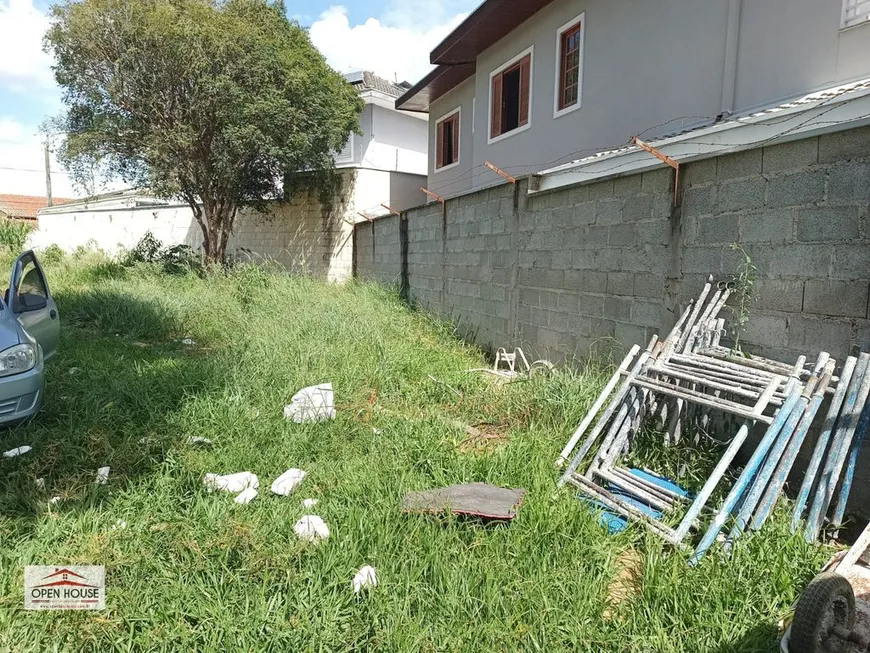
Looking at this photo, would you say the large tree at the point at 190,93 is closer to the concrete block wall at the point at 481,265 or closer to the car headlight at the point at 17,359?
the concrete block wall at the point at 481,265

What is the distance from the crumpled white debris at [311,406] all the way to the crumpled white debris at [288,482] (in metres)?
0.78

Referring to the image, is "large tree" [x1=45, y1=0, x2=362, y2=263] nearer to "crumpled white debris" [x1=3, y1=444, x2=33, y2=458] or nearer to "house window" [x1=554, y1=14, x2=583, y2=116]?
"house window" [x1=554, y1=14, x2=583, y2=116]

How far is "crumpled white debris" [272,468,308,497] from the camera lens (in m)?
2.85

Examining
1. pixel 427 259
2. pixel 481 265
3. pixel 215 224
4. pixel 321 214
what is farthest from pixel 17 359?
pixel 321 214

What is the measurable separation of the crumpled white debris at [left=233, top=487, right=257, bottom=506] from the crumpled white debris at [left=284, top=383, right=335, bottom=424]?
94 cm

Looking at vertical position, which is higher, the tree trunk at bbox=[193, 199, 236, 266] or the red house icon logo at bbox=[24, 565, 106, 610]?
the tree trunk at bbox=[193, 199, 236, 266]

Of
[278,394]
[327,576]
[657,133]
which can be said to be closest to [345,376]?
[278,394]

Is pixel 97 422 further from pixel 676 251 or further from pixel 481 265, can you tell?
pixel 481 265

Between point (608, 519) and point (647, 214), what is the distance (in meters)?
2.27

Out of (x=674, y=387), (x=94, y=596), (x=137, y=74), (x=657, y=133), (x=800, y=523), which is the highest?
(x=137, y=74)

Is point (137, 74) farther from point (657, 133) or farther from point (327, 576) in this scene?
point (327, 576)

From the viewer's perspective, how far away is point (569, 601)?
6.84 feet

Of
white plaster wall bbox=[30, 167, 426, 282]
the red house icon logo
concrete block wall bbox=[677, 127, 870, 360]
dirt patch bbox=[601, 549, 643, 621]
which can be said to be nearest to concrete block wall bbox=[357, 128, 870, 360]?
concrete block wall bbox=[677, 127, 870, 360]

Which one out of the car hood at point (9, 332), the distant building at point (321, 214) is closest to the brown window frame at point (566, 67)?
the distant building at point (321, 214)
